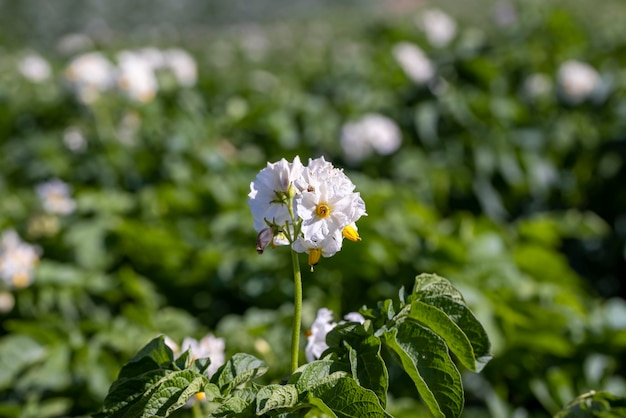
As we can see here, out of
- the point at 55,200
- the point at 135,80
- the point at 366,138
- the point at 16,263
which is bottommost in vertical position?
the point at 16,263

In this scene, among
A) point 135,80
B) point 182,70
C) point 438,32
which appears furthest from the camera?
point 438,32

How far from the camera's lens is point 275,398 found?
1123 mm

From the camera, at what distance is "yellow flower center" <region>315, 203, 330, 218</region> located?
1.18 m

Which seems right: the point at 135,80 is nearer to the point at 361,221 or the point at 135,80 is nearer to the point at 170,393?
the point at 361,221

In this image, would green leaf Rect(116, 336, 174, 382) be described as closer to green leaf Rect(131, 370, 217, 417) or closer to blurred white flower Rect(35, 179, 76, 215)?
green leaf Rect(131, 370, 217, 417)

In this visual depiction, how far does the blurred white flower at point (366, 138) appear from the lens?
370cm

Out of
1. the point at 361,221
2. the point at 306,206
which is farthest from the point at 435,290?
the point at 361,221

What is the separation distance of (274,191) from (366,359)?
0.95ft

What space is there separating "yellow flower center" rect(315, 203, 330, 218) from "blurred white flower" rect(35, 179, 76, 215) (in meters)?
2.03

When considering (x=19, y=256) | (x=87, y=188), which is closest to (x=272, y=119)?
(x=87, y=188)

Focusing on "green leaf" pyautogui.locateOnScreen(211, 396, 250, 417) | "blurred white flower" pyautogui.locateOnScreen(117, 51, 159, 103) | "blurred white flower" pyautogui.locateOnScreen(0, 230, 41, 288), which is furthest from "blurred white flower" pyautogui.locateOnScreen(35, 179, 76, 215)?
"green leaf" pyautogui.locateOnScreen(211, 396, 250, 417)

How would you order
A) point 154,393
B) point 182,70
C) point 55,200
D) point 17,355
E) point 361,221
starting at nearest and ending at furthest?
point 154,393
point 17,355
point 361,221
point 55,200
point 182,70

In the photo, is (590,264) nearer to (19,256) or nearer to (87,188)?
(87,188)

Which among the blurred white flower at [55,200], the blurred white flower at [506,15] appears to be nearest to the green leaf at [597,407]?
the blurred white flower at [55,200]
